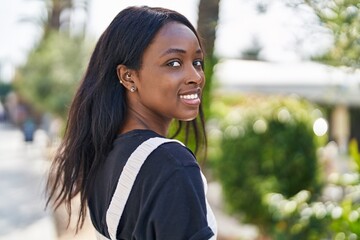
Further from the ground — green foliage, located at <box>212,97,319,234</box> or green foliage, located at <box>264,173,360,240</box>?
green foliage, located at <box>264,173,360,240</box>

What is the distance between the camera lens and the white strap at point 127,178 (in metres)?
1.66

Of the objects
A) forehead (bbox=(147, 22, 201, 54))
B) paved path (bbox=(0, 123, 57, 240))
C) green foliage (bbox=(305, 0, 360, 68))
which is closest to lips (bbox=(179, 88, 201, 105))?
forehead (bbox=(147, 22, 201, 54))

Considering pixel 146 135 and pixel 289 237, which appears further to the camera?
pixel 289 237

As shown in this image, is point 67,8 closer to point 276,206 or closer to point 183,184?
point 276,206

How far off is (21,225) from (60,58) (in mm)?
14101

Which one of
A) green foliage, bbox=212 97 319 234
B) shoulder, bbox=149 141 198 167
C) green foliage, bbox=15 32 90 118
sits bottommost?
green foliage, bbox=15 32 90 118

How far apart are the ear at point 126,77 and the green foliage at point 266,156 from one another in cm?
532

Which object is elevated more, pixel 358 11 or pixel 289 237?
pixel 358 11

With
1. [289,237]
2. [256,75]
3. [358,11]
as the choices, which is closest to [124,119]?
[358,11]

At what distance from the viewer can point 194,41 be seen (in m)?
1.77

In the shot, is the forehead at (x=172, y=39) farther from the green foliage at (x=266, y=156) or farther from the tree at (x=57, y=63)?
the tree at (x=57, y=63)

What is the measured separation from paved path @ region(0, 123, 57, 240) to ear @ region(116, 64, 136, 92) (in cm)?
146

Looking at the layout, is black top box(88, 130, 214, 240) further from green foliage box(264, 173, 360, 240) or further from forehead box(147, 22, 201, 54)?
green foliage box(264, 173, 360, 240)

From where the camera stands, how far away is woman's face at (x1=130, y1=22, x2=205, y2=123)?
173 centimetres
